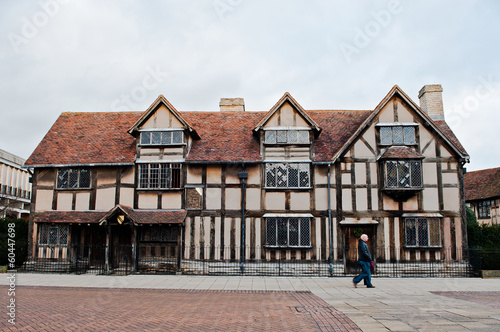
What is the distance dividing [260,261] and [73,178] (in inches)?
408

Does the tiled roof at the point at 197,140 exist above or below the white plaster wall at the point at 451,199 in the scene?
above

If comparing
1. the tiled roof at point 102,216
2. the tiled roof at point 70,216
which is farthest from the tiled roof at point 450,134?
the tiled roof at point 70,216

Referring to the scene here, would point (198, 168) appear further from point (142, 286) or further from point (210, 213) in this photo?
Answer: point (142, 286)

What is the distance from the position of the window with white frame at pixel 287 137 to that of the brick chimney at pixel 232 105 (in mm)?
4840

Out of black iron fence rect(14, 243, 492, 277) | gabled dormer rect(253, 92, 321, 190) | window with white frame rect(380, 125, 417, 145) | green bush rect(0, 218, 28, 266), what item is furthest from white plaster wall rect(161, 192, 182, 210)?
window with white frame rect(380, 125, 417, 145)

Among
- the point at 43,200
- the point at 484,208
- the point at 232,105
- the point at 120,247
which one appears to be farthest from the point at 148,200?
the point at 484,208

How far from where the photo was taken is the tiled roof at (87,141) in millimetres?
20594

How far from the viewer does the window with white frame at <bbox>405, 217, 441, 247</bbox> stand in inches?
→ 746

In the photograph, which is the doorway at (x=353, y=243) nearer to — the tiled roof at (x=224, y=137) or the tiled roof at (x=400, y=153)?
the tiled roof at (x=400, y=153)

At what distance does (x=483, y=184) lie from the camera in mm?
37219

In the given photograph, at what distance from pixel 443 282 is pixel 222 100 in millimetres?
15438

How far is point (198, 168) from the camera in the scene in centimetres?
2027

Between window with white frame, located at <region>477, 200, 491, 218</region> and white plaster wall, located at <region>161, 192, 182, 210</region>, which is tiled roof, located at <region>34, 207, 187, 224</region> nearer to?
white plaster wall, located at <region>161, 192, 182, 210</region>

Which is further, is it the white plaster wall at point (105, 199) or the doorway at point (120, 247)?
the white plaster wall at point (105, 199)
